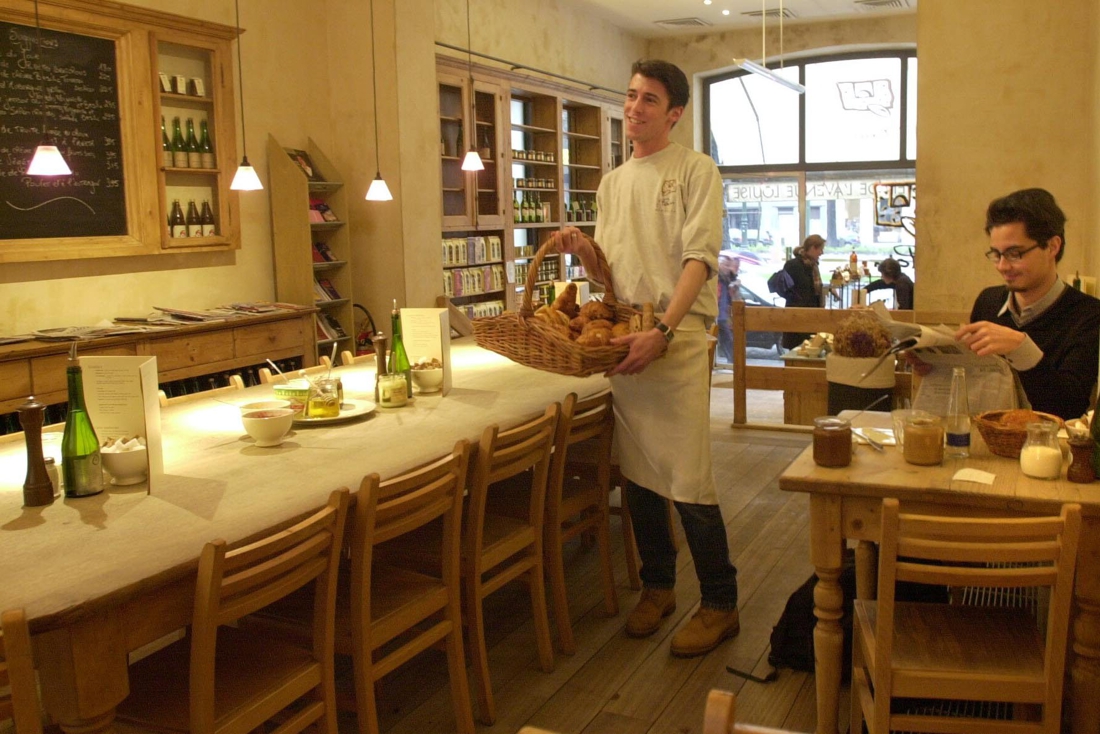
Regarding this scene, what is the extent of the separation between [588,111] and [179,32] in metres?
5.06

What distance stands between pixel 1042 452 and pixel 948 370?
0.44 m

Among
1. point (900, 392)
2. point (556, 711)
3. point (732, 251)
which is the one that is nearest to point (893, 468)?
point (556, 711)

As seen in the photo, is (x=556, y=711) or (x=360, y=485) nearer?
(x=360, y=485)

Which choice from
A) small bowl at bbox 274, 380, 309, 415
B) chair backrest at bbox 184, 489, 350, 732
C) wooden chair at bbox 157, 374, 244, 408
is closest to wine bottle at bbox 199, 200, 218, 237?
wooden chair at bbox 157, 374, 244, 408

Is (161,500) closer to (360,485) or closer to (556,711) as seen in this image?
(360,485)

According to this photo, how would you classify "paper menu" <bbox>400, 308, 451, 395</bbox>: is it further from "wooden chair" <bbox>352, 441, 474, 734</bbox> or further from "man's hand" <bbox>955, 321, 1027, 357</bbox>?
"man's hand" <bbox>955, 321, 1027, 357</bbox>

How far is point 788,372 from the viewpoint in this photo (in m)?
6.76

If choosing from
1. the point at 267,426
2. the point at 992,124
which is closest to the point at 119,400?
the point at 267,426

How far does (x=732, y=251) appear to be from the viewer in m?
12.1

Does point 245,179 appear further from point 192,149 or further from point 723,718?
point 723,718

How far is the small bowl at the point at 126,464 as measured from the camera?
93.9 inches

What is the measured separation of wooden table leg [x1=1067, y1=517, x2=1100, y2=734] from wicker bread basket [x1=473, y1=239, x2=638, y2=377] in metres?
1.35

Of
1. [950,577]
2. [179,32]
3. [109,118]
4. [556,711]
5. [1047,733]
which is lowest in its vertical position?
[556,711]

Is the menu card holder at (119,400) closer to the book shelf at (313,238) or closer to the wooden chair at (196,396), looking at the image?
the wooden chair at (196,396)
